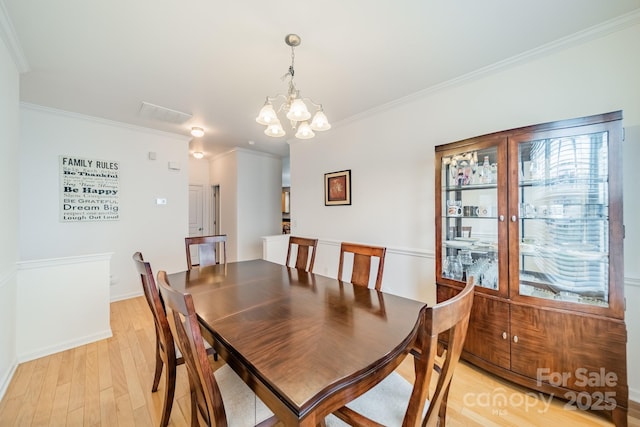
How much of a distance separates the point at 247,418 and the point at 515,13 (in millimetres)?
2764

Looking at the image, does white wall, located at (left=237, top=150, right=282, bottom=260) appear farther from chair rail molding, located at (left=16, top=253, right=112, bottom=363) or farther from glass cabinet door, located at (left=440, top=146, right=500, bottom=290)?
glass cabinet door, located at (left=440, top=146, right=500, bottom=290)

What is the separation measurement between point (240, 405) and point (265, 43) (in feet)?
7.60

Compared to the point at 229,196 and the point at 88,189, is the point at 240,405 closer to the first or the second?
the point at 88,189

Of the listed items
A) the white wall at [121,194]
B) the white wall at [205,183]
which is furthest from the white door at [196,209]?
the white wall at [121,194]

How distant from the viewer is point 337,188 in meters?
3.66

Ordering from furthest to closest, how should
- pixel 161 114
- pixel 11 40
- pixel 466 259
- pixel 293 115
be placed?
pixel 161 114, pixel 466 259, pixel 11 40, pixel 293 115

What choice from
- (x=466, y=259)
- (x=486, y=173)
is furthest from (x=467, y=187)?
(x=466, y=259)

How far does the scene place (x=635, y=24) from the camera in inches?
66.2

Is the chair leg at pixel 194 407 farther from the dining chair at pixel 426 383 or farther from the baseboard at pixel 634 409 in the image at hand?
the baseboard at pixel 634 409

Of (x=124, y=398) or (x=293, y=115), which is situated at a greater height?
(x=293, y=115)

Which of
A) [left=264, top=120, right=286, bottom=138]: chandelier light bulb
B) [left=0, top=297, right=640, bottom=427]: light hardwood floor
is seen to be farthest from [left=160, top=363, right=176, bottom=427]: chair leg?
[left=264, top=120, right=286, bottom=138]: chandelier light bulb

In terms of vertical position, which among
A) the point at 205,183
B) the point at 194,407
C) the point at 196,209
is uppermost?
the point at 205,183

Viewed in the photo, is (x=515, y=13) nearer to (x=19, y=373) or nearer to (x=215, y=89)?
(x=215, y=89)

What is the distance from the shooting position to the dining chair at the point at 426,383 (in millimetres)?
742
